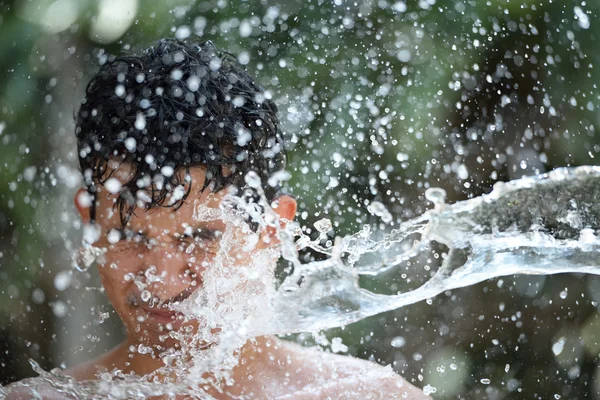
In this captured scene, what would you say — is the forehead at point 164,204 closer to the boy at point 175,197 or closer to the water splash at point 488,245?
the boy at point 175,197

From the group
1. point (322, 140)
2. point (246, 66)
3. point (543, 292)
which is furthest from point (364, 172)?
point (543, 292)

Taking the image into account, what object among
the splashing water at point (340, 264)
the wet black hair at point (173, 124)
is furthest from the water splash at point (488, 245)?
the wet black hair at point (173, 124)

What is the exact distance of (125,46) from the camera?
77cm

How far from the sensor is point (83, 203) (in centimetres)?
73

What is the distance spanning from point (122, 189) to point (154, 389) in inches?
8.0

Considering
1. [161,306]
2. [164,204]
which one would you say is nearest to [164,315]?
[161,306]

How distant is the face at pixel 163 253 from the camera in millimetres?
676

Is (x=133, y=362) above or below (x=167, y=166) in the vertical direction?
below

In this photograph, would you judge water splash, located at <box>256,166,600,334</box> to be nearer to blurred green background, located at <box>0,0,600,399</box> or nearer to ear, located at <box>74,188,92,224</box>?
blurred green background, located at <box>0,0,600,399</box>

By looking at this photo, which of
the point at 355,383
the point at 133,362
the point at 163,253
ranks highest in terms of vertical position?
Answer: the point at 163,253

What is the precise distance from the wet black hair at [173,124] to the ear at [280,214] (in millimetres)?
18

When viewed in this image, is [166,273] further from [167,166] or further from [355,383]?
[355,383]

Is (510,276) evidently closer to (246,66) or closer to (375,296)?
(375,296)

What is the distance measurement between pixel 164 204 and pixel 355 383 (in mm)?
318
